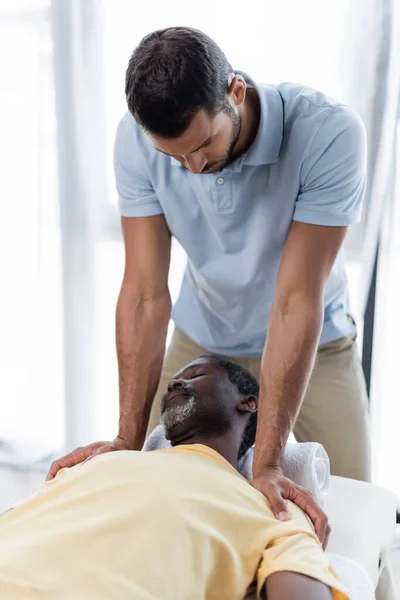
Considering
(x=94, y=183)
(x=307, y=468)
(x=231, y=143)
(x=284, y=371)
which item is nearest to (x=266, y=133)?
(x=231, y=143)

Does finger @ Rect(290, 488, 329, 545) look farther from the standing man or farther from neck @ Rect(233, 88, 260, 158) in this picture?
neck @ Rect(233, 88, 260, 158)

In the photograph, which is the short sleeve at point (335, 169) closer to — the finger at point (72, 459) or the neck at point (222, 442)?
the neck at point (222, 442)

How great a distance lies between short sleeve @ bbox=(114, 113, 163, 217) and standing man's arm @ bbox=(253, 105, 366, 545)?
0.38 m

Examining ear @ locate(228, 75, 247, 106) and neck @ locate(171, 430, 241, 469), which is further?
neck @ locate(171, 430, 241, 469)

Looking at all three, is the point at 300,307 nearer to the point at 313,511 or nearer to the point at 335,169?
the point at 335,169

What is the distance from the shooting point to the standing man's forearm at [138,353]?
1.79 m

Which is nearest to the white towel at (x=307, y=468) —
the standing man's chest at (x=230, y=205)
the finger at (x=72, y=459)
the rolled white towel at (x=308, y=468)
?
the rolled white towel at (x=308, y=468)

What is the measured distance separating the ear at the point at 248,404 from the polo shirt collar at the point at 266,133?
55 centimetres

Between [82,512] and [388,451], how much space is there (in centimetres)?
145

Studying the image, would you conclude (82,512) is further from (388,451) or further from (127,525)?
(388,451)

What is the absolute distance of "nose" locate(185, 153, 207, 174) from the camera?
1.47 meters

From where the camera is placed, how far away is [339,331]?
1.93m

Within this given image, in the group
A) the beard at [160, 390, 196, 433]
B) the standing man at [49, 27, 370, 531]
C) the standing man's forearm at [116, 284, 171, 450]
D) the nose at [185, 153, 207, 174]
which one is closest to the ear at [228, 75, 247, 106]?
the standing man at [49, 27, 370, 531]

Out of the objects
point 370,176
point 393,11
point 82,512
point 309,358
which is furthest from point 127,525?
point 393,11
